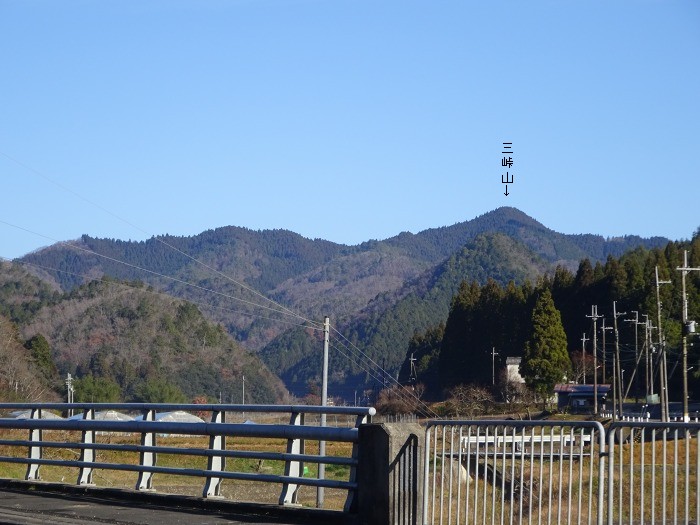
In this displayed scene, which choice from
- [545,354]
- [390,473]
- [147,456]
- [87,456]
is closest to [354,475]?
[390,473]

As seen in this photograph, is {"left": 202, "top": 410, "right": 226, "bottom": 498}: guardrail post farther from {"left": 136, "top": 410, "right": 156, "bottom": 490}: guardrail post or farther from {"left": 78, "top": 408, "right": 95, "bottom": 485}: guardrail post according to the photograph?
{"left": 78, "top": 408, "right": 95, "bottom": 485}: guardrail post

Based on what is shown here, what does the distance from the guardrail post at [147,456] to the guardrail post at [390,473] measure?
13.4 ft

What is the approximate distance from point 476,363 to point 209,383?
140 feet

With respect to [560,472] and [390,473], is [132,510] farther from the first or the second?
[560,472]

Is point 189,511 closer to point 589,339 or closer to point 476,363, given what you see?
point 589,339

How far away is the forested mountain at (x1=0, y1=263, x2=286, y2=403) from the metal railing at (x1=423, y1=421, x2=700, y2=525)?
374ft

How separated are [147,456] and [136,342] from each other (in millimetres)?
136967

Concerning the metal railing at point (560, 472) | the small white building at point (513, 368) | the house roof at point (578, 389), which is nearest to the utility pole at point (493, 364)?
the small white building at point (513, 368)

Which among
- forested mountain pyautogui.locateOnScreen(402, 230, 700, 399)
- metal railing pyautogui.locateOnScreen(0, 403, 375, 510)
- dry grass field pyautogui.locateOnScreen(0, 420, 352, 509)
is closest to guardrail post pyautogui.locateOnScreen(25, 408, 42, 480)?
metal railing pyautogui.locateOnScreen(0, 403, 375, 510)

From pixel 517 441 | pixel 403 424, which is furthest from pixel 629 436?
pixel 403 424

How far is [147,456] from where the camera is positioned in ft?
46.1

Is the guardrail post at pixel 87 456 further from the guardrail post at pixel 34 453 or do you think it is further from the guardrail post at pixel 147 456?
the guardrail post at pixel 34 453

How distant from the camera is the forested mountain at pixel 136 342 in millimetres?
138375

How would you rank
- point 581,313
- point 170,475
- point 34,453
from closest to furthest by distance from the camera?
point 34,453 → point 170,475 → point 581,313
